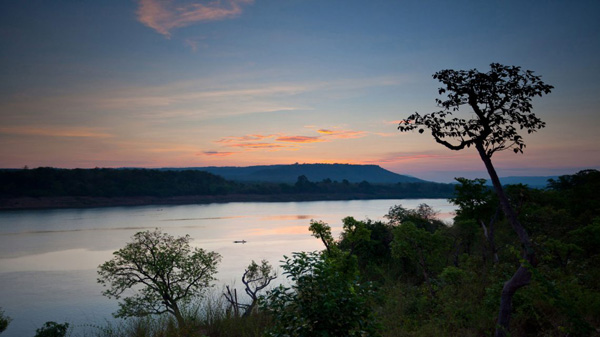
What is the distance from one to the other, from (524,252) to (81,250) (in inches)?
2433

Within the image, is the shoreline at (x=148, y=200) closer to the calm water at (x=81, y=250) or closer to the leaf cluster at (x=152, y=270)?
the calm water at (x=81, y=250)

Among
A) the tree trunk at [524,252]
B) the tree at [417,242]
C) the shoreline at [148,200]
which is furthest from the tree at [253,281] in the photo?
the shoreline at [148,200]

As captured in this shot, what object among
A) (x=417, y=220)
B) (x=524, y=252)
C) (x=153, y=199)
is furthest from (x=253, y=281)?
(x=153, y=199)

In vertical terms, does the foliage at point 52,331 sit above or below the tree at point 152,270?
below

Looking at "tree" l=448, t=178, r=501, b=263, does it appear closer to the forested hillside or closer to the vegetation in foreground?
the vegetation in foreground

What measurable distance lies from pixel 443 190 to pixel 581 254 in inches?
6814

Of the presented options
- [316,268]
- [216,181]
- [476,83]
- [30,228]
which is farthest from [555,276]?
[216,181]

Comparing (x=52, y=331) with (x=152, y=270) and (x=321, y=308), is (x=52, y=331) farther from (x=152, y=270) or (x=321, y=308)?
(x=321, y=308)

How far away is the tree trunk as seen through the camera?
→ 19.3ft

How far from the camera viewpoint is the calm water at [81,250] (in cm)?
3139

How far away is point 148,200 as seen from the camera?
137625mm

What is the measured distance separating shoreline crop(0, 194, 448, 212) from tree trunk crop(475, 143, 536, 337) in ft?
445

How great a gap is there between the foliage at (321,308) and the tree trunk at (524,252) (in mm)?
2883

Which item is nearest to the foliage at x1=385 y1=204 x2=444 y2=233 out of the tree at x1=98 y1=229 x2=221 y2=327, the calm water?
the tree at x1=98 y1=229 x2=221 y2=327
